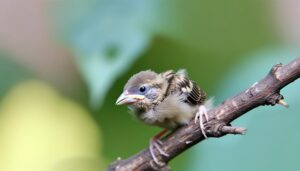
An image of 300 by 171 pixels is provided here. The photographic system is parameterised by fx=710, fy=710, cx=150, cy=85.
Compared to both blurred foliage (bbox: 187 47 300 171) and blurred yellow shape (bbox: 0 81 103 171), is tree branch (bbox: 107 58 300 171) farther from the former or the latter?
blurred yellow shape (bbox: 0 81 103 171)

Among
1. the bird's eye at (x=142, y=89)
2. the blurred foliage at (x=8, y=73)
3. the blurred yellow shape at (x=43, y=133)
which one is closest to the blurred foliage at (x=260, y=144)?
the bird's eye at (x=142, y=89)

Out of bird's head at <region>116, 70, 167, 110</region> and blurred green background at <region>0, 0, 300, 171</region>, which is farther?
bird's head at <region>116, 70, 167, 110</region>

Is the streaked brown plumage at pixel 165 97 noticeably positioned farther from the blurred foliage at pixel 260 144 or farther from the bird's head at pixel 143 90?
the blurred foliage at pixel 260 144

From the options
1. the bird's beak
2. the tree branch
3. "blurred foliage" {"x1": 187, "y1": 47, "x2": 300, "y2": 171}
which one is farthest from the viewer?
the bird's beak

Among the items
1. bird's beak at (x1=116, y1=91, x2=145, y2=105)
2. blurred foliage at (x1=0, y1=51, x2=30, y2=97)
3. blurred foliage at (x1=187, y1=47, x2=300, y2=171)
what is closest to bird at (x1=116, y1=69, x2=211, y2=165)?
bird's beak at (x1=116, y1=91, x2=145, y2=105)

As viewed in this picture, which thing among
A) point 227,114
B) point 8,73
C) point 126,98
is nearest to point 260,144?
point 227,114

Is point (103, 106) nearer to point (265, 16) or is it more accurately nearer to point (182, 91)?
point (182, 91)

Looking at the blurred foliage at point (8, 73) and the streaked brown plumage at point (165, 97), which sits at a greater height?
the blurred foliage at point (8, 73)

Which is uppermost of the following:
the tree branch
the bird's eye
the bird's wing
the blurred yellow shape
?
the blurred yellow shape
